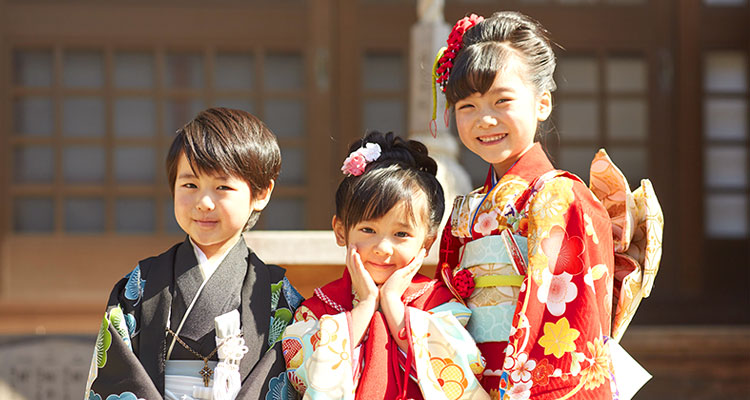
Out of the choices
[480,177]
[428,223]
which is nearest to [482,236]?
[428,223]

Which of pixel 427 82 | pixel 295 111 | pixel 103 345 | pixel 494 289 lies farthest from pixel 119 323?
pixel 295 111

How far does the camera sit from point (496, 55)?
2.05 m

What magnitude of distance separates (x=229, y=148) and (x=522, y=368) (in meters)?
0.90

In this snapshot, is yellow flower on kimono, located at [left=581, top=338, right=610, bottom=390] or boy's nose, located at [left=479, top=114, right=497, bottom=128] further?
boy's nose, located at [left=479, top=114, right=497, bottom=128]

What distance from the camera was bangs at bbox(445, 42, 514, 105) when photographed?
2.03 meters

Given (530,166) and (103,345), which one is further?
(530,166)

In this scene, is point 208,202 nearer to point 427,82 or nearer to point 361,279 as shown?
point 361,279

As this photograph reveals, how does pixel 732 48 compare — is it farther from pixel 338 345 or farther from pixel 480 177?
pixel 338 345

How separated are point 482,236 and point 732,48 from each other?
3.93 metres

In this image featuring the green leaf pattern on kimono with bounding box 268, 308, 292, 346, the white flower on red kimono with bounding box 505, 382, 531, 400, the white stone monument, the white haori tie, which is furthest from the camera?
the white stone monument

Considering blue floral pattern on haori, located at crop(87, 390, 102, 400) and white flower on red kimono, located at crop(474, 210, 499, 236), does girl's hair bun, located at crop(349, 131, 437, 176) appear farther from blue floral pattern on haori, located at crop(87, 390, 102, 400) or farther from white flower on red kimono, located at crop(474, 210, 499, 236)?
blue floral pattern on haori, located at crop(87, 390, 102, 400)

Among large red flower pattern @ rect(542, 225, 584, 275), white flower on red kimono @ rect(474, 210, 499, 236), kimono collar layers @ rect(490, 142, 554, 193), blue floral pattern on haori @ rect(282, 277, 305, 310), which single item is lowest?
blue floral pattern on haori @ rect(282, 277, 305, 310)

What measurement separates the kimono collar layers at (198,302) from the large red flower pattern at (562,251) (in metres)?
0.72

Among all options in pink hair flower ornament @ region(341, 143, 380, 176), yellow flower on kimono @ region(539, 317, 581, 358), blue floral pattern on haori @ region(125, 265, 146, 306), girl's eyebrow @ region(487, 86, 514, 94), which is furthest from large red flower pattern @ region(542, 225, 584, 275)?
blue floral pattern on haori @ region(125, 265, 146, 306)
